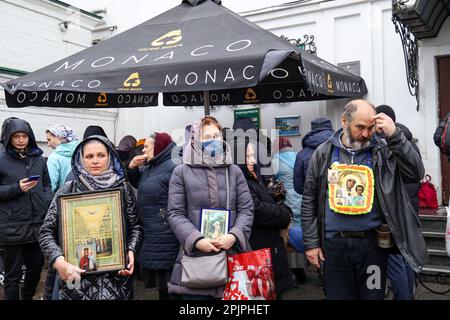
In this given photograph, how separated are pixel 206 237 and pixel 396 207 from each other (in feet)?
4.06

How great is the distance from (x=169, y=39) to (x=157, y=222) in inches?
71.6

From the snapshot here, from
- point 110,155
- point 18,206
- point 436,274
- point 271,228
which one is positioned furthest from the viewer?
point 436,274

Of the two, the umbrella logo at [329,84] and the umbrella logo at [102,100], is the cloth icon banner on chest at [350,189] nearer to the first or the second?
the umbrella logo at [329,84]

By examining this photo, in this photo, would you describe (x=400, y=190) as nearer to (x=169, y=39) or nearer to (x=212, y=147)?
(x=212, y=147)

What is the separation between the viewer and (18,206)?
4406 mm

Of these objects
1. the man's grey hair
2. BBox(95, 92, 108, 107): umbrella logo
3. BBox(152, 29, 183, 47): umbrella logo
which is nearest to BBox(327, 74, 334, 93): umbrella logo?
BBox(152, 29, 183, 47): umbrella logo

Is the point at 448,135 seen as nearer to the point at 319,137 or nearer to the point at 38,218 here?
the point at 319,137

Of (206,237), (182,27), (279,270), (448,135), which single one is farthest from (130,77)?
(448,135)

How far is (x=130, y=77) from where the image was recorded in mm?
3959

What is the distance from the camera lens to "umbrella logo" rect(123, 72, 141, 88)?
3.92m

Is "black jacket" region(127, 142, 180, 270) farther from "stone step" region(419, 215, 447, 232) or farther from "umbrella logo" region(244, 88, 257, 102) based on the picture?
"stone step" region(419, 215, 447, 232)

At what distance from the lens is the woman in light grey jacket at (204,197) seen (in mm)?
3037

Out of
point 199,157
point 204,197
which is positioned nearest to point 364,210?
point 204,197

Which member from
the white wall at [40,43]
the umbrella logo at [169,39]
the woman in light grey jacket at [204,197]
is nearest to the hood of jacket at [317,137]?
the umbrella logo at [169,39]
